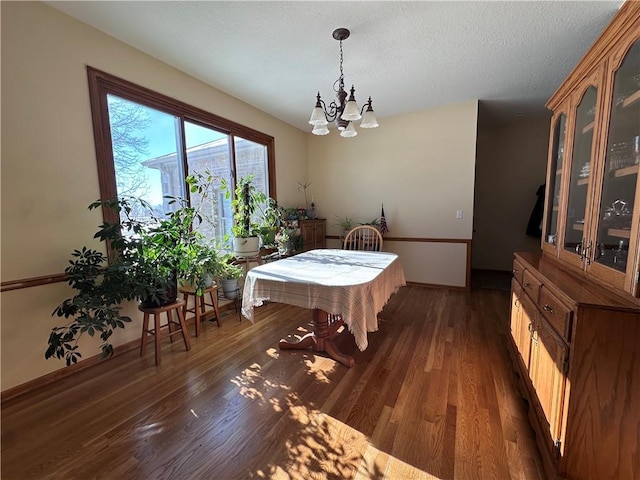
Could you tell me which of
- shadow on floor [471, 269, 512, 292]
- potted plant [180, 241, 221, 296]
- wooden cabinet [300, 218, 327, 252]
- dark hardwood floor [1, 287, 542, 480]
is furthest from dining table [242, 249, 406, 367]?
shadow on floor [471, 269, 512, 292]

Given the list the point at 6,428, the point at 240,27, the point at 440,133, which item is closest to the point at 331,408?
the point at 6,428

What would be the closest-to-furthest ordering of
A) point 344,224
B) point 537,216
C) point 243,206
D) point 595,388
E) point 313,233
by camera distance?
point 595,388 < point 243,206 < point 537,216 < point 313,233 < point 344,224

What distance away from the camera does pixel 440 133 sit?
3.67 metres

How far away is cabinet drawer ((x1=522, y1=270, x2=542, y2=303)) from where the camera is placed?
151 centimetres

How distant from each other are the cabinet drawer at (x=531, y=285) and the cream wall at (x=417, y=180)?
201 centimetres

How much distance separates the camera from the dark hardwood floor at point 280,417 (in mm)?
1250

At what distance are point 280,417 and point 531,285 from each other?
1.69 meters

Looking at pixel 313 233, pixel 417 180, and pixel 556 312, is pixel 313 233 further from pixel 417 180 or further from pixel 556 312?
pixel 556 312

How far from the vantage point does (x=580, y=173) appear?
5.07ft

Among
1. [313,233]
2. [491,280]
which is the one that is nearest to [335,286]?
[313,233]

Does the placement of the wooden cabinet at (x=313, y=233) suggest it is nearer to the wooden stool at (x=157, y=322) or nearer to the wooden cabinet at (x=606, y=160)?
the wooden stool at (x=157, y=322)

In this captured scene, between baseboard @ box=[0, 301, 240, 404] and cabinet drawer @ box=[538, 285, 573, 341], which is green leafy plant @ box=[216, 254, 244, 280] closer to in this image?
baseboard @ box=[0, 301, 240, 404]

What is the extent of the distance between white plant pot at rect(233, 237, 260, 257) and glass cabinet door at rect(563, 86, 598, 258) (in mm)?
2625

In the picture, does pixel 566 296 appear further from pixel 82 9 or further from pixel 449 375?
pixel 82 9
